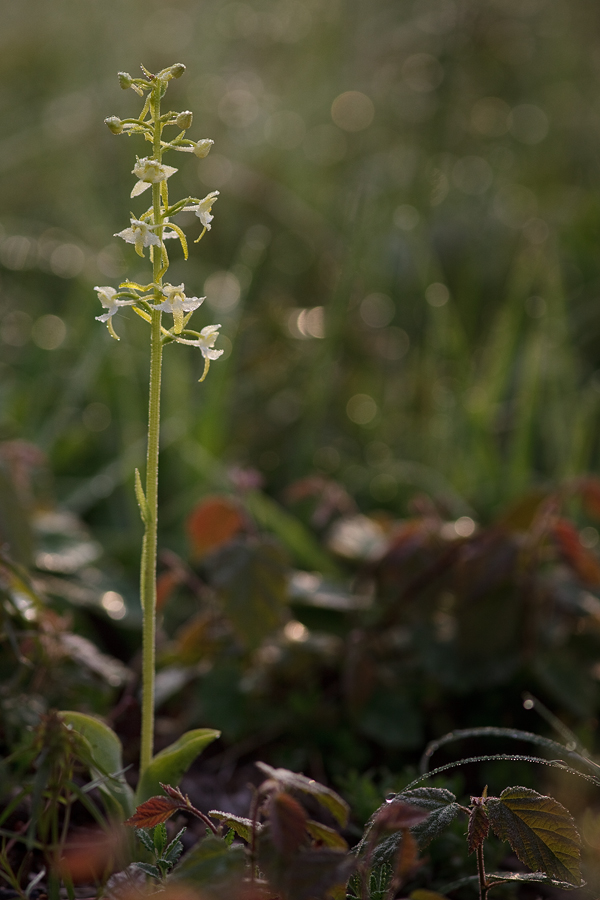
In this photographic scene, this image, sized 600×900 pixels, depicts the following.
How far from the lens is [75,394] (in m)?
1.99

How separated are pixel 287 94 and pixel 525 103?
1324mm

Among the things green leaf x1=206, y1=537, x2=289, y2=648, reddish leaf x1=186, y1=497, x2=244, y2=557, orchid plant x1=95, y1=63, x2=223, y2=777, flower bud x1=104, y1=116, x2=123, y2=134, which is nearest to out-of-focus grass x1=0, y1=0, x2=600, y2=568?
reddish leaf x1=186, y1=497, x2=244, y2=557

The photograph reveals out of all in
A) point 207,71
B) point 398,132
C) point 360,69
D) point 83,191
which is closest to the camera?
point 83,191

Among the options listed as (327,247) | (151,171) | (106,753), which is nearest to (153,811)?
(106,753)

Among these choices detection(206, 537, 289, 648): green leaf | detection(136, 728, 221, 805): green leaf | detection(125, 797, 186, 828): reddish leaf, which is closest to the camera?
detection(125, 797, 186, 828): reddish leaf

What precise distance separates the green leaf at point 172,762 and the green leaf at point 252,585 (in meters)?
0.28

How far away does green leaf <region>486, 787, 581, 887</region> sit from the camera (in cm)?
70

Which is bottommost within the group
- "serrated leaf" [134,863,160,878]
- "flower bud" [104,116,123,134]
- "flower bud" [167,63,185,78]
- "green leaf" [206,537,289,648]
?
"serrated leaf" [134,863,160,878]

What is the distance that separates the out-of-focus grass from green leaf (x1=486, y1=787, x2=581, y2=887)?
3.38ft

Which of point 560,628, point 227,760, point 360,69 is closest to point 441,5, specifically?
point 360,69

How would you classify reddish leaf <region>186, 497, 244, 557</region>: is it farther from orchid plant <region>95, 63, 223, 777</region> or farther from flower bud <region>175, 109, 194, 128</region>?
flower bud <region>175, 109, 194, 128</region>

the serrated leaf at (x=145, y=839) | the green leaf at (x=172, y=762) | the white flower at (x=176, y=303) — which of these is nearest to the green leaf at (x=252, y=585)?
the green leaf at (x=172, y=762)

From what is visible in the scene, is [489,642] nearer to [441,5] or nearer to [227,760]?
[227,760]

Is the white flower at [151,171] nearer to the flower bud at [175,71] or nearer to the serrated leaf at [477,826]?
the flower bud at [175,71]
